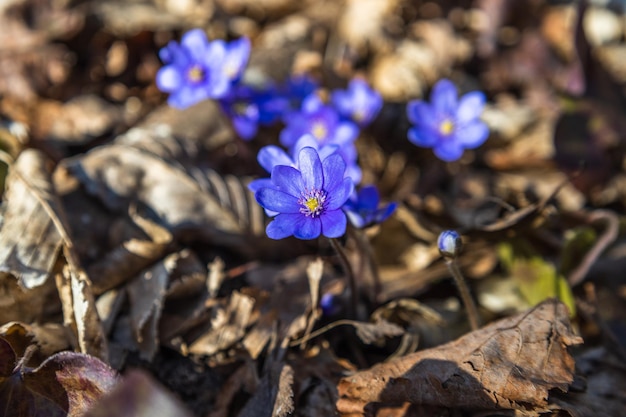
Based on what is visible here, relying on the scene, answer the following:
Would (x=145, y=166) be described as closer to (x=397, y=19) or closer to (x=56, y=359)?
(x=56, y=359)

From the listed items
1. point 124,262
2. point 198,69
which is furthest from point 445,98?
point 124,262

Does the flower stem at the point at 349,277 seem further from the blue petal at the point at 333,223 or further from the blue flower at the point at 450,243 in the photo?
the blue flower at the point at 450,243

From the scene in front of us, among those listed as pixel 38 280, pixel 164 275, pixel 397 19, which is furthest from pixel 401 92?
pixel 38 280

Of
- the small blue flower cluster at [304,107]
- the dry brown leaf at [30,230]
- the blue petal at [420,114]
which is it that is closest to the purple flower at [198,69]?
the small blue flower cluster at [304,107]

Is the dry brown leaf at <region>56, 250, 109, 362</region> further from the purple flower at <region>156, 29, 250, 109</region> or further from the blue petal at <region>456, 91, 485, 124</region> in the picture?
the blue petal at <region>456, 91, 485, 124</region>

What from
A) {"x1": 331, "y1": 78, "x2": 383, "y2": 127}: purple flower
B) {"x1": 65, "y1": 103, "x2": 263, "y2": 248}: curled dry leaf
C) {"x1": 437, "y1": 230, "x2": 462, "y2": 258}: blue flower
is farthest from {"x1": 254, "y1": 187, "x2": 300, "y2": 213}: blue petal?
{"x1": 331, "y1": 78, "x2": 383, "y2": 127}: purple flower

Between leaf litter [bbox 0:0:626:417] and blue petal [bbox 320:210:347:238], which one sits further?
leaf litter [bbox 0:0:626:417]

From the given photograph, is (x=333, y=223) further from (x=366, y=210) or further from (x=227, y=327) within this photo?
(x=227, y=327)
